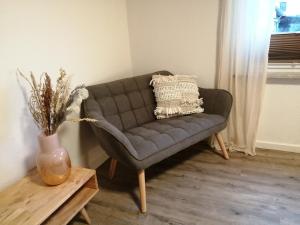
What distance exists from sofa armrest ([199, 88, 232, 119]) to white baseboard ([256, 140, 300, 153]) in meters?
0.59

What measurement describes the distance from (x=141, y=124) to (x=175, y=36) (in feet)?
3.19

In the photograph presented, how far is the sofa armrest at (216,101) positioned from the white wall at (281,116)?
426mm

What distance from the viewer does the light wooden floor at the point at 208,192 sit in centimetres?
182

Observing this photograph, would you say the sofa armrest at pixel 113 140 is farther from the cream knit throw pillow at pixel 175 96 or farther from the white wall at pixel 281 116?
the white wall at pixel 281 116

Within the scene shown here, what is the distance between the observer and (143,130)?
2186mm

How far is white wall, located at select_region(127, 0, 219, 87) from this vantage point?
8.39 feet

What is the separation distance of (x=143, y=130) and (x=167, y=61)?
963 mm

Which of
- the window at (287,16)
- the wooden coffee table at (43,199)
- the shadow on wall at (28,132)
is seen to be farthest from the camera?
the window at (287,16)

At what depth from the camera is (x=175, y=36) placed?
2707 mm

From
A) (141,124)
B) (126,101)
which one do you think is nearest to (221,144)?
(141,124)

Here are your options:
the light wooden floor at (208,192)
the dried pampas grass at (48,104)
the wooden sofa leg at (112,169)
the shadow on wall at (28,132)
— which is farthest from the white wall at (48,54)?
the light wooden floor at (208,192)

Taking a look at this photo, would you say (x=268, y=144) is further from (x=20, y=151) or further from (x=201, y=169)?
(x=20, y=151)

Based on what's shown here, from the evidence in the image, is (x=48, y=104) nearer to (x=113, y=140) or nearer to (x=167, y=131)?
(x=113, y=140)

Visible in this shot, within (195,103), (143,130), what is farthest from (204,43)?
(143,130)
